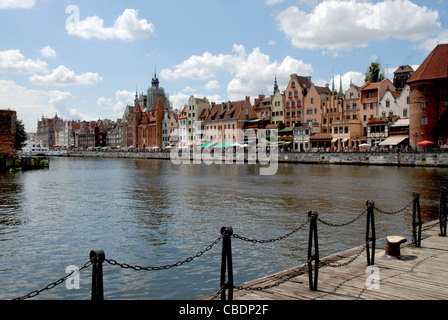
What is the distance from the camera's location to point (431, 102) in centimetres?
6531

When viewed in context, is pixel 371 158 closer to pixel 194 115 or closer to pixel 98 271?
pixel 98 271

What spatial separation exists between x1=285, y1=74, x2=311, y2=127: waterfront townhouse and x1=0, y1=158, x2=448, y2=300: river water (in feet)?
209

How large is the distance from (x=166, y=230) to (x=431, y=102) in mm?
61930

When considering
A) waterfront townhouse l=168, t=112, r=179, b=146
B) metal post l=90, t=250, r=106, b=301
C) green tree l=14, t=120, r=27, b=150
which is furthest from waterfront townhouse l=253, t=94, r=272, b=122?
metal post l=90, t=250, r=106, b=301

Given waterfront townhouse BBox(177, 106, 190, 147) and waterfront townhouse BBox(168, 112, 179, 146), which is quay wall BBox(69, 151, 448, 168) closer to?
waterfront townhouse BBox(177, 106, 190, 147)

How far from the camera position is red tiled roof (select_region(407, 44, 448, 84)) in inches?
2559

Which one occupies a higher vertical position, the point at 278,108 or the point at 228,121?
the point at 278,108

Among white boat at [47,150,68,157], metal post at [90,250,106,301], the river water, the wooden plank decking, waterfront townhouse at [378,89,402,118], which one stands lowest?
the river water

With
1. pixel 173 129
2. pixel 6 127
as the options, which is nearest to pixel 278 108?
pixel 173 129

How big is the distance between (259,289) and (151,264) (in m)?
5.91
